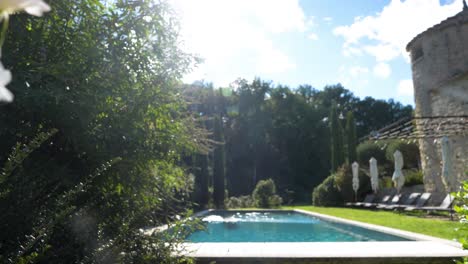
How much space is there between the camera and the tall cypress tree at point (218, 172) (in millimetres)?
20016

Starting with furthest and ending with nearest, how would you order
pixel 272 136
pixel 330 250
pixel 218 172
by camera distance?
pixel 272 136
pixel 218 172
pixel 330 250

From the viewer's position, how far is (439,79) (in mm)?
14680

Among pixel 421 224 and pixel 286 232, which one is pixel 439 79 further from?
pixel 286 232

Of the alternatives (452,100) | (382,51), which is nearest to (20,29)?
(452,100)

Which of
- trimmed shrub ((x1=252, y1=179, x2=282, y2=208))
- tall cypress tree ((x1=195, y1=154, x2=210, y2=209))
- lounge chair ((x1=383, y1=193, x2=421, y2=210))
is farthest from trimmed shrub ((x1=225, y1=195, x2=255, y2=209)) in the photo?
lounge chair ((x1=383, y1=193, x2=421, y2=210))

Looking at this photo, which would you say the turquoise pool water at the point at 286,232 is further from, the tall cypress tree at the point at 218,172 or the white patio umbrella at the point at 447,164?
the tall cypress tree at the point at 218,172

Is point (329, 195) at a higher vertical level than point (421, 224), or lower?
higher

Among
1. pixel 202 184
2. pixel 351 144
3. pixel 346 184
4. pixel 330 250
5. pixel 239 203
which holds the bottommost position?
pixel 239 203

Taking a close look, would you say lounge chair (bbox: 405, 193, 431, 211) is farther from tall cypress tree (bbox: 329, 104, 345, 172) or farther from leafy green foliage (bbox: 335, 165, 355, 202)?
tall cypress tree (bbox: 329, 104, 345, 172)

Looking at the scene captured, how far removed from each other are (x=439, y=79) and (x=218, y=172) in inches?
432

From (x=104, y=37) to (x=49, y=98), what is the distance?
76 centimetres

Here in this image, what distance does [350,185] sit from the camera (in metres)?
18.8

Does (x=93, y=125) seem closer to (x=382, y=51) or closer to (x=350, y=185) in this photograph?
(x=350, y=185)

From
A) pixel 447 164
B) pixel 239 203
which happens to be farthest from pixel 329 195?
pixel 447 164
